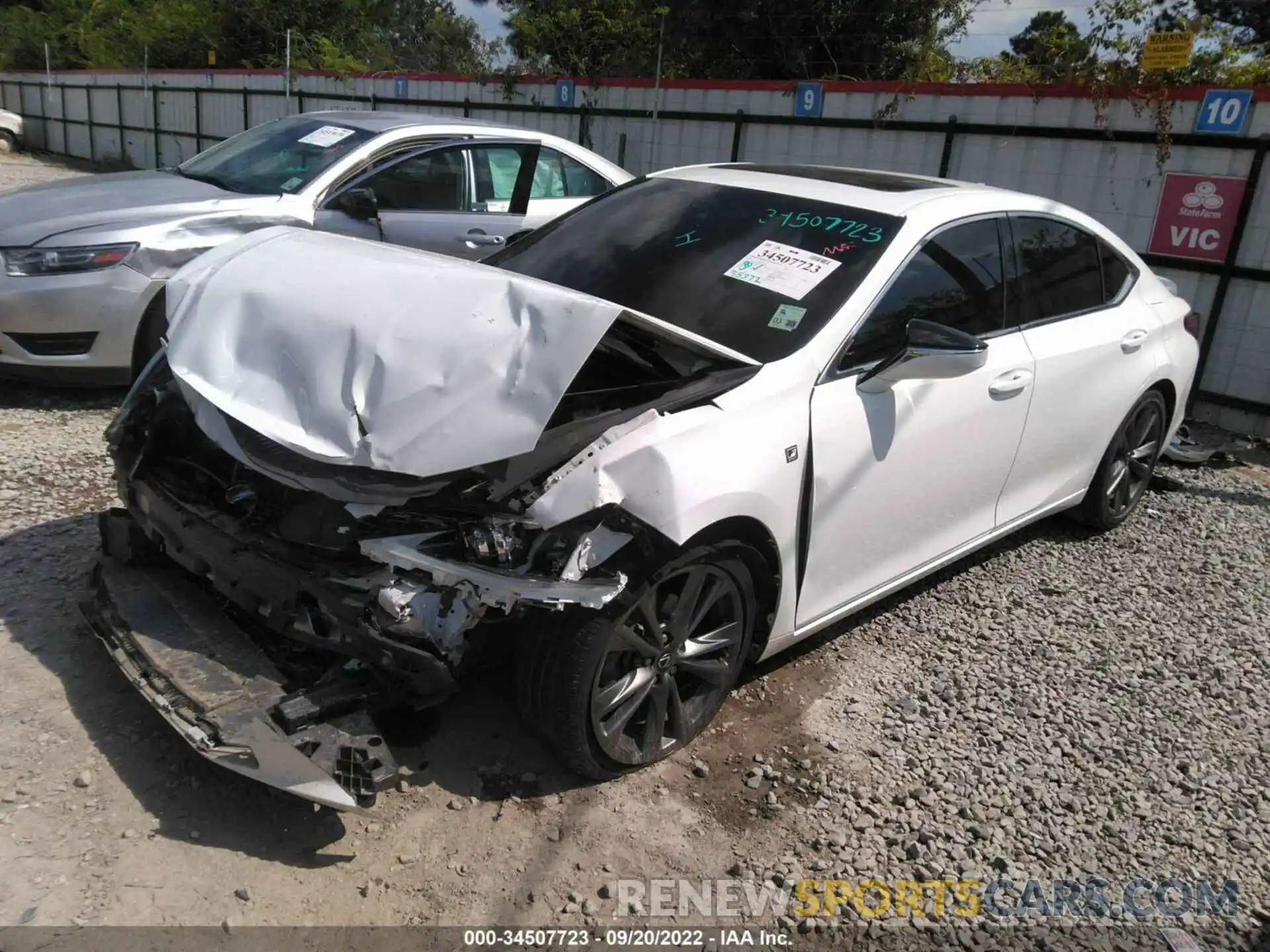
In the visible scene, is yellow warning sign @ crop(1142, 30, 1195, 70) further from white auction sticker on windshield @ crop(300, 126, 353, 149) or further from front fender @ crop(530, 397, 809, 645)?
front fender @ crop(530, 397, 809, 645)

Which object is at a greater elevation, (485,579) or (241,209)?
(241,209)

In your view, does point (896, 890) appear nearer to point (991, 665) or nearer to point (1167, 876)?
point (1167, 876)

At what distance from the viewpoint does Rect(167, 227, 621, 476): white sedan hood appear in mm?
2639

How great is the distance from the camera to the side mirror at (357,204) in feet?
19.5

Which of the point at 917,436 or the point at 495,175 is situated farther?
the point at 495,175

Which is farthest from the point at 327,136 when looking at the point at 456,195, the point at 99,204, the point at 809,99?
the point at 809,99

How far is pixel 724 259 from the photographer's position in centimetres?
370

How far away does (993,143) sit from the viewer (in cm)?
848

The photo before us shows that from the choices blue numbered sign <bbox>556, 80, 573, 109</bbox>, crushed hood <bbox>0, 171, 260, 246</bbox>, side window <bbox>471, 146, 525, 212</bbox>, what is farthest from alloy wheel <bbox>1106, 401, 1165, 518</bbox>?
blue numbered sign <bbox>556, 80, 573, 109</bbox>

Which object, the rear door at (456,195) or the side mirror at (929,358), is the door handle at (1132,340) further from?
the rear door at (456,195)

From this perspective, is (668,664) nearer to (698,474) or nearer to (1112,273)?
(698,474)

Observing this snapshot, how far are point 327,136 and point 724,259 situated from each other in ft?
12.9

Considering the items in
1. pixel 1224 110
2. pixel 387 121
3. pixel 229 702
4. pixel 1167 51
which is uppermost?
pixel 1167 51

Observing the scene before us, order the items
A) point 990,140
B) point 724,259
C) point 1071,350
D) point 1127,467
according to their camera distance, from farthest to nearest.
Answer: point 990,140
point 1127,467
point 1071,350
point 724,259
